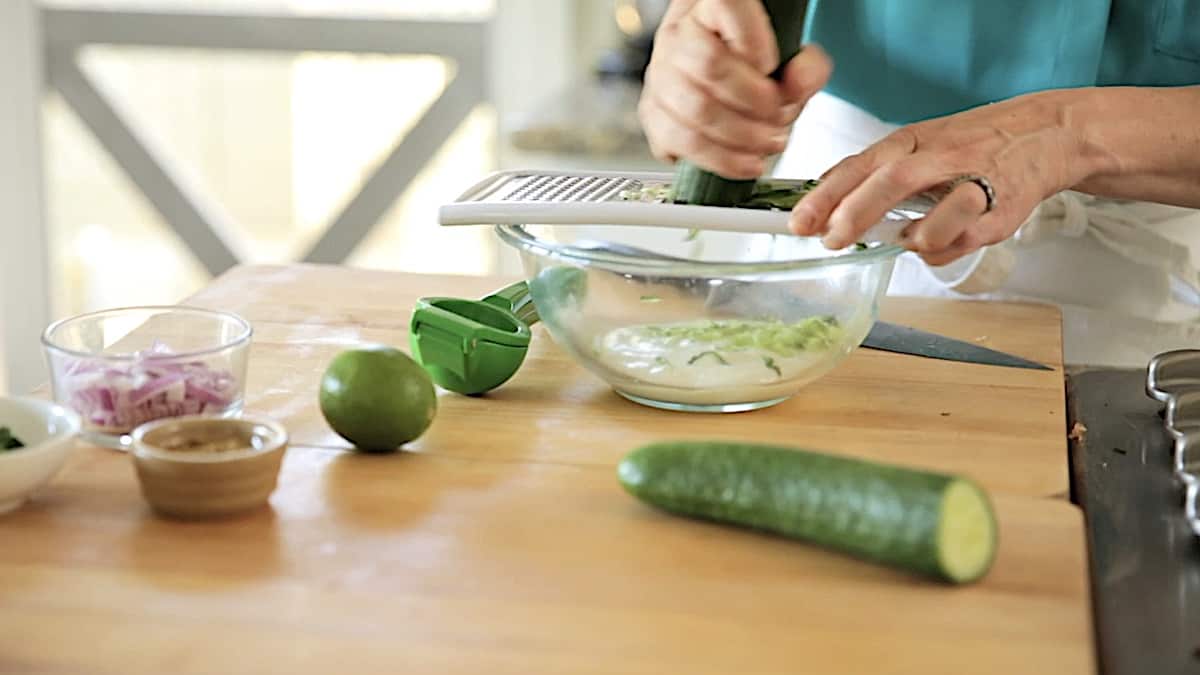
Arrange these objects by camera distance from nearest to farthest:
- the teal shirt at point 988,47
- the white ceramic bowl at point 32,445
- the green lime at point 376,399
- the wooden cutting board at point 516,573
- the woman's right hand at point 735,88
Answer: the wooden cutting board at point 516,573, the white ceramic bowl at point 32,445, the green lime at point 376,399, the woman's right hand at point 735,88, the teal shirt at point 988,47

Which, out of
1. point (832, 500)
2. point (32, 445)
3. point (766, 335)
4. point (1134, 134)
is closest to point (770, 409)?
point (766, 335)

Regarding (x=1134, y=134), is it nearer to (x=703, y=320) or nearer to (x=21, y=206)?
(x=703, y=320)

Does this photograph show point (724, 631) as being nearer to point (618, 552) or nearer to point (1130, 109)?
point (618, 552)

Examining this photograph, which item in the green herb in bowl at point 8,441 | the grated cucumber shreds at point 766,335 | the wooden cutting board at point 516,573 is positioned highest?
the grated cucumber shreds at point 766,335

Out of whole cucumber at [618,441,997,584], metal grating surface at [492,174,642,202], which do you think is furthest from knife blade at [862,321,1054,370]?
whole cucumber at [618,441,997,584]

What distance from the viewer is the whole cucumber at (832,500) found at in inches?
30.0

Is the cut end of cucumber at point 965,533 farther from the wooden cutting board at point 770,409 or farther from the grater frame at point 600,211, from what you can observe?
the grater frame at point 600,211

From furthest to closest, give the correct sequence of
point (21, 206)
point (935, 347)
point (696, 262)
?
point (21, 206) → point (935, 347) → point (696, 262)

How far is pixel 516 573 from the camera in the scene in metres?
0.79

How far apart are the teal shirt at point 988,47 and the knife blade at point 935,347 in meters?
0.29

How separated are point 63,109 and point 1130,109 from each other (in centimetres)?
240

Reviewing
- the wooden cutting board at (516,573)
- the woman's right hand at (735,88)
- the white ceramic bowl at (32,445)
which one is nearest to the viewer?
the wooden cutting board at (516,573)

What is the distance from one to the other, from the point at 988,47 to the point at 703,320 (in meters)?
0.52

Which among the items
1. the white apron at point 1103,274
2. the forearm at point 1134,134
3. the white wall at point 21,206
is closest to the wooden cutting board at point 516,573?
the forearm at point 1134,134
